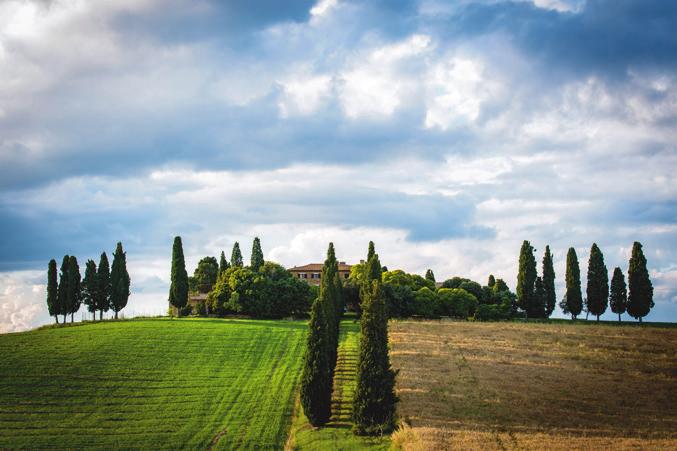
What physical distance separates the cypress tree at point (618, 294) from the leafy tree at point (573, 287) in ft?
16.0

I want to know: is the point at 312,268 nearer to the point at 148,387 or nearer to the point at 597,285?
the point at 597,285

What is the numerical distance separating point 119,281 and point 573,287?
244 ft

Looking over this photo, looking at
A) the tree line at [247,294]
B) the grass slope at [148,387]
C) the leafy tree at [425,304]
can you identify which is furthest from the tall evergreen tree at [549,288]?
the grass slope at [148,387]

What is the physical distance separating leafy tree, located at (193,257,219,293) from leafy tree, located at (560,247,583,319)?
7171cm

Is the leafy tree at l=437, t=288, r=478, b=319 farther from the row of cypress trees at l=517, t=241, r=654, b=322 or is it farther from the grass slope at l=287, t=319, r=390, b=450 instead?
the grass slope at l=287, t=319, r=390, b=450

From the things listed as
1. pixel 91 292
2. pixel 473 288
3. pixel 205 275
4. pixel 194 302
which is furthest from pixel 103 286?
pixel 473 288

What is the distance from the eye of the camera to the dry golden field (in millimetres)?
33312

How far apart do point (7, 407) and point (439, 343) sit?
41.1m

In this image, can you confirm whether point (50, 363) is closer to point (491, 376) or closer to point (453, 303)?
point (491, 376)

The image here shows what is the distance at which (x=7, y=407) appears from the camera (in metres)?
46.5

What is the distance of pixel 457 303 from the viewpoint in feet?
302

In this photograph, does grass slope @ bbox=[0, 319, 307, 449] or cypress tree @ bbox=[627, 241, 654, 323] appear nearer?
grass slope @ bbox=[0, 319, 307, 449]

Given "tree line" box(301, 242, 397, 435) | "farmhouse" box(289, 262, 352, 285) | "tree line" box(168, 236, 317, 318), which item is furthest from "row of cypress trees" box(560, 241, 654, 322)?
"tree line" box(301, 242, 397, 435)

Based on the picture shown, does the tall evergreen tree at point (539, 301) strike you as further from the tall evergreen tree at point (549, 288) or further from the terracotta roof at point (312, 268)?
the terracotta roof at point (312, 268)
